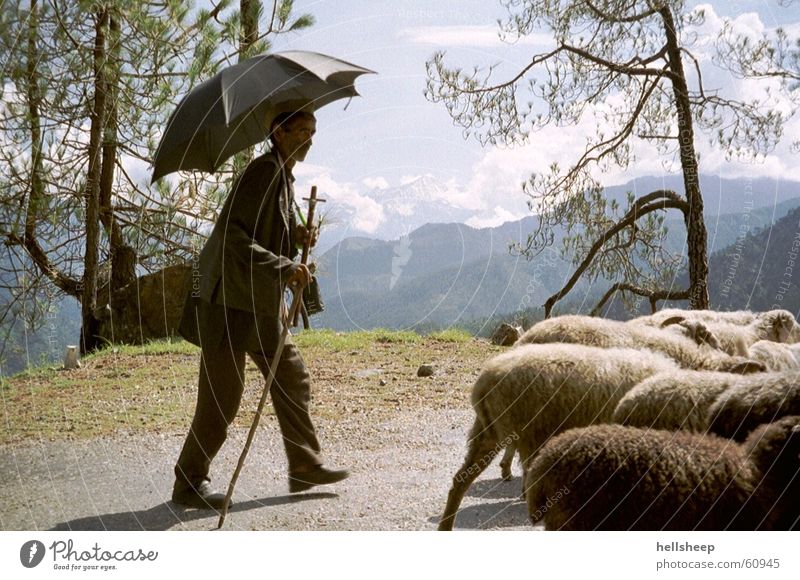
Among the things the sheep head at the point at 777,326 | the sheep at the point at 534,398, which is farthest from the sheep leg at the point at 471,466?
the sheep head at the point at 777,326

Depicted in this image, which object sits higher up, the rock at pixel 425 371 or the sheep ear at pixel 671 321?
the sheep ear at pixel 671 321

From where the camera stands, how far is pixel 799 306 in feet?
16.8

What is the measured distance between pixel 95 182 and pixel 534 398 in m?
4.25

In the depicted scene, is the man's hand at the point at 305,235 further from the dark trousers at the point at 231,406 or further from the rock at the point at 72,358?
the rock at the point at 72,358

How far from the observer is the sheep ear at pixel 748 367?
4168 mm

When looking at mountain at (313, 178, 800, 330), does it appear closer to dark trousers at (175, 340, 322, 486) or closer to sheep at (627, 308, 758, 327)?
dark trousers at (175, 340, 322, 486)

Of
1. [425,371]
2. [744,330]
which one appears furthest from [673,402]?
[744,330]

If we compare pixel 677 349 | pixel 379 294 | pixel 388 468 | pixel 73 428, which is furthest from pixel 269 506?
pixel 677 349

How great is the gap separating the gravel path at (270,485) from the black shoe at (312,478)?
48mm

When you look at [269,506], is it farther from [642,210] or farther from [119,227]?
[119,227]

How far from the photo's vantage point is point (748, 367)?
4191 mm

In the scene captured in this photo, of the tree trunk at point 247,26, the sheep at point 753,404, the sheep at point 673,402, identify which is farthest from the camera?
the tree trunk at point 247,26

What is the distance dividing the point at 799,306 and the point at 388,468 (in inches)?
105

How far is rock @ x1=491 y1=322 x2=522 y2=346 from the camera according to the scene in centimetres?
573
